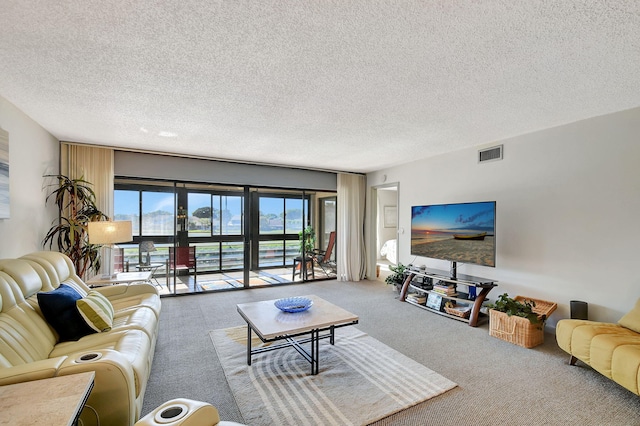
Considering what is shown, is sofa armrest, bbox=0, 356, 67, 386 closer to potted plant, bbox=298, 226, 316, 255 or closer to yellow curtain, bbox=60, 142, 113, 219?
yellow curtain, bbox=60, 142, 113, 219

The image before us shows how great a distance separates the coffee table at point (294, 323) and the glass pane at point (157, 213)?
2.90 metres

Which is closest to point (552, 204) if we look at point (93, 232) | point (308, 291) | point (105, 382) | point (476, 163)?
point (476, 163)

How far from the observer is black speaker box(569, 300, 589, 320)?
3094 millimetres

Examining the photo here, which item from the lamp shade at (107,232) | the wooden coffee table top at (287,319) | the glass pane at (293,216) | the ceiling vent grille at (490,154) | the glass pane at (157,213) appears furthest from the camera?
the glass pane at (293,216)

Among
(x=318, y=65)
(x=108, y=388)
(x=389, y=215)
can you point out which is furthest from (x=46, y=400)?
(x=389, y=215)

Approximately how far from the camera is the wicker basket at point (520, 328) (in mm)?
3057

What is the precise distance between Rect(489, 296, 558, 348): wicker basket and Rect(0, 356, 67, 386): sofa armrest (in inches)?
149

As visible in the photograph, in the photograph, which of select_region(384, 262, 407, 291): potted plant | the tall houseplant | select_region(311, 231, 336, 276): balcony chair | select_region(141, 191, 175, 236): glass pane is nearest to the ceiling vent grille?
select_region(384, 262, 407, 291): potted plant

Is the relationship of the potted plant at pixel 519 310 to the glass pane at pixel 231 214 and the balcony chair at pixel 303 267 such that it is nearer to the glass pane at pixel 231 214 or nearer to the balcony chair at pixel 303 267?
the balcony chair at pixel 303 267

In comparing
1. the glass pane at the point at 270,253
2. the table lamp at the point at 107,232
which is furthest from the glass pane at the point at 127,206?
the glass pane at the point at 270,253

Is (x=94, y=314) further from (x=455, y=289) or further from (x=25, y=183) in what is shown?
(x=455, y=289)

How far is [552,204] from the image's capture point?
11.3ft

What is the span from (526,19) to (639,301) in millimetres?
2708

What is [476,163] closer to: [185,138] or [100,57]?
[185,138]
